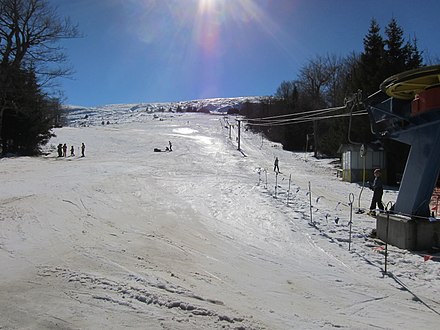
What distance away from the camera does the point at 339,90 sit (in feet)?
171

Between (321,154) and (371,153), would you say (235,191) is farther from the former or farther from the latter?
(321,154)

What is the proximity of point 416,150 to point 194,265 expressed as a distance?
6.31 metres

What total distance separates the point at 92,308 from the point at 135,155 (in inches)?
1270

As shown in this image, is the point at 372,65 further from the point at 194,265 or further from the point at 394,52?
the point at 194,265

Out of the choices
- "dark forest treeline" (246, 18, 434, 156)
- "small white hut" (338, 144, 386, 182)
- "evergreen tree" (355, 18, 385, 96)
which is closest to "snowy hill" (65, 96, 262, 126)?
"dark forest treeline" (246, 18, 434, 156)

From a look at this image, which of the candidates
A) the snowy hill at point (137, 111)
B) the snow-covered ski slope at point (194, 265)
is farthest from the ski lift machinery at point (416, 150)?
the snowy hill at point (137, 111)

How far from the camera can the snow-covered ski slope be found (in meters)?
5.15

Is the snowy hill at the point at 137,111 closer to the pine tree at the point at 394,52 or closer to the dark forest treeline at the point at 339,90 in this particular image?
the dark forest treeline at the point at 339,90

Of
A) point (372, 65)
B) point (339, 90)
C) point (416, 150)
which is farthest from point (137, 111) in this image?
point (416, 150)

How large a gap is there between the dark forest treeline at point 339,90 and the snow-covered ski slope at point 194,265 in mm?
3777

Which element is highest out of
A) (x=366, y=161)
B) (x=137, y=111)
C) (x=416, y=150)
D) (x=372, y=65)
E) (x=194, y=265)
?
(x=137, y=111)

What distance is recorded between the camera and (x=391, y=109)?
33.9 ft

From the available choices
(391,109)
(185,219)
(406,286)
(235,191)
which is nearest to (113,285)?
(406,286)

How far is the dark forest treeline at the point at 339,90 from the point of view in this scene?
28.4 m
